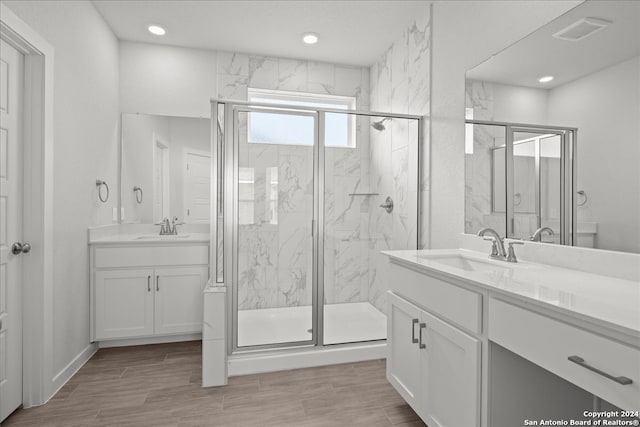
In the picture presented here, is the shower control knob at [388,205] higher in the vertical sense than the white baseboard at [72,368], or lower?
higher

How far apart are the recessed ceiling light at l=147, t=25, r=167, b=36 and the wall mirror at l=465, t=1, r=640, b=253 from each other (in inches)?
103

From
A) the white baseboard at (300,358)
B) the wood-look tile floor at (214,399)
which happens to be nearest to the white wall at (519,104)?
the wood-look tile floor at (214,399)

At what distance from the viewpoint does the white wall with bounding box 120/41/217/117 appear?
3205 millimetres

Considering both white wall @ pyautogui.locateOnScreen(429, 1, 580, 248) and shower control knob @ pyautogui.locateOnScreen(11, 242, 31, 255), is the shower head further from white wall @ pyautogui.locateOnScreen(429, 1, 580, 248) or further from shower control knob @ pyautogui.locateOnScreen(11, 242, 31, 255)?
shower control knob @ pyautogui.locateOnScreen(11, 242, 31, 255)

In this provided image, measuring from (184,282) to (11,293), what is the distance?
3.82ft

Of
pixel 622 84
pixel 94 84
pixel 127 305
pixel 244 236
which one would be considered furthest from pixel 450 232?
pixel 94 84

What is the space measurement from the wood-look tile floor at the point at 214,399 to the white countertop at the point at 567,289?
929 millimetres

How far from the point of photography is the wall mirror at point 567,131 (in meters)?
1.30

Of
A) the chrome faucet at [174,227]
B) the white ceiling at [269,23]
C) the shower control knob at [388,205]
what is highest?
the white ceiling at [269,23]

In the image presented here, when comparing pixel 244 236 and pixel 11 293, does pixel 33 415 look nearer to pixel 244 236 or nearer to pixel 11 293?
pixel 11 293

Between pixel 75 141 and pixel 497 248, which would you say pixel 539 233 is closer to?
pixel 497 248

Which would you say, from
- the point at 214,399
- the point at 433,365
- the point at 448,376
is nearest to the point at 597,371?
the point at 448,376

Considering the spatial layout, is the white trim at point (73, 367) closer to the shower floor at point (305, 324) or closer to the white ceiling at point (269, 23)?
the shower floor at point (305, 324)

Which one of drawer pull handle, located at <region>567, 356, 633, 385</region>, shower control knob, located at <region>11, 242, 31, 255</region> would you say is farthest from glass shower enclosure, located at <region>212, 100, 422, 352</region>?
drawer pull handle, located at <region>567, 356, 633, 385</region>
